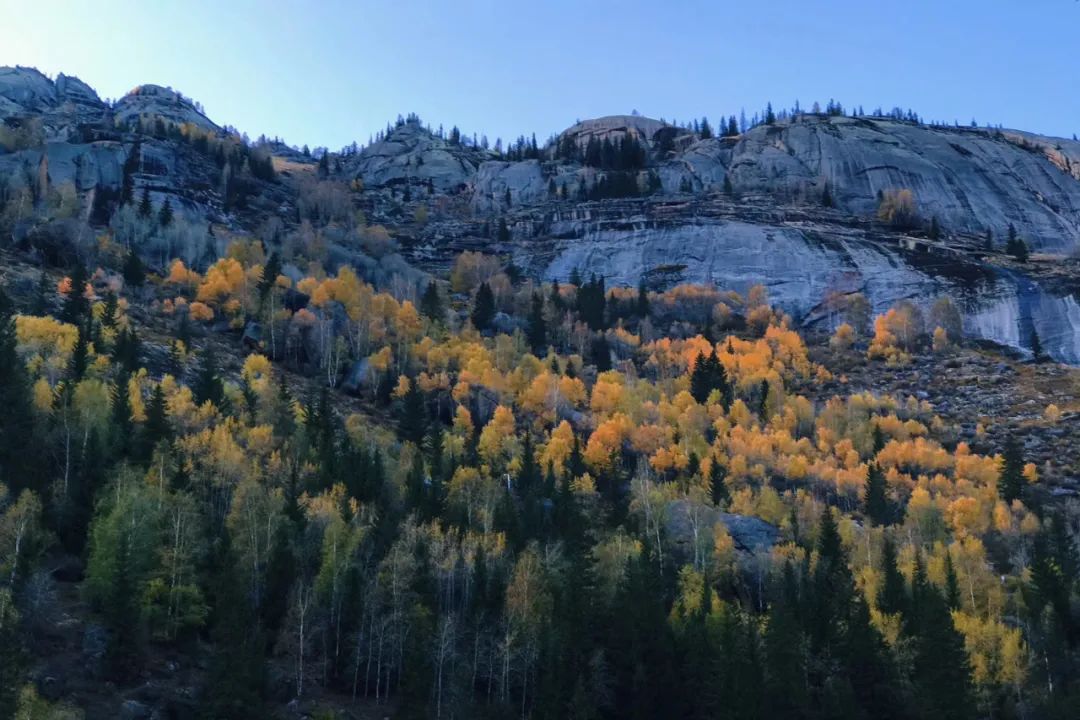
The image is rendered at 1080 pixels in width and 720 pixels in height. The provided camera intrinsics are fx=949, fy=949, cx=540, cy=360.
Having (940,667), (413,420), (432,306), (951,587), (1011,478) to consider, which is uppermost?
(432,306)

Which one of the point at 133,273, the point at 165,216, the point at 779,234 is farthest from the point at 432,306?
the point at 779,234

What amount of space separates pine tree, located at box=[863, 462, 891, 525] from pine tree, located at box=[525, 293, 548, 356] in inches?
2215

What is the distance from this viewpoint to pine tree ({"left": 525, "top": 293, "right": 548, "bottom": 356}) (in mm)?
138625

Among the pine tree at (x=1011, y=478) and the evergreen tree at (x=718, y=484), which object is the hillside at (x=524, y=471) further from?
the evergreen tree at (x=718, y=484)

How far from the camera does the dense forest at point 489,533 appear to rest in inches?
2156

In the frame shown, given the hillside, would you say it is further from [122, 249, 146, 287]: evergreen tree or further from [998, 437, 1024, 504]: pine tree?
[122, 249, 146, 287]: evergreen tree

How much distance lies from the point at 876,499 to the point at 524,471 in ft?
109

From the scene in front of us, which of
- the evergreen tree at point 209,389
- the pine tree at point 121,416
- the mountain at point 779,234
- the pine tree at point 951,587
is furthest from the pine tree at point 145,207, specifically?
the pine tree at point 951,587

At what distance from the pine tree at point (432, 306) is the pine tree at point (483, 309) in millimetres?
5500

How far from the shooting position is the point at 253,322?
395ft

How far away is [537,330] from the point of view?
141 meters

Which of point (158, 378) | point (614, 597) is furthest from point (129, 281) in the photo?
point (614, 597)

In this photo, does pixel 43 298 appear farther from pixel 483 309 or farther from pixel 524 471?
pixel 483 309

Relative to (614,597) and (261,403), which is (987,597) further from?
(261,403)
